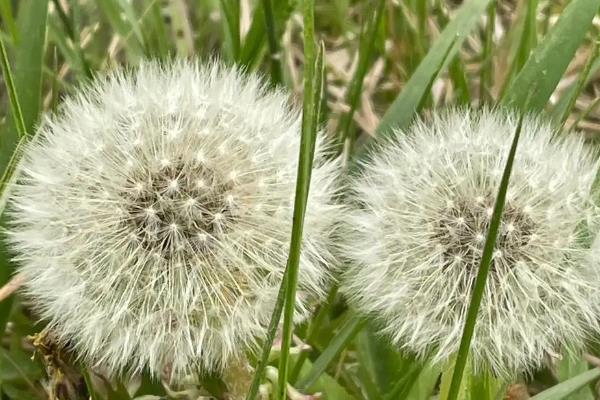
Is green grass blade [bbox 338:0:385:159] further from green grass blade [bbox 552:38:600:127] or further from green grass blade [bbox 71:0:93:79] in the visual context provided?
green grass blade [bbox 71:0:93:79]

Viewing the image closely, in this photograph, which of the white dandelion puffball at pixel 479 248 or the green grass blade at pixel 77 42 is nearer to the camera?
A: the white dandelion puffball at pixel 479 248

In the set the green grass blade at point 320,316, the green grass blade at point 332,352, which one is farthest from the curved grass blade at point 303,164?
the green grass blade at point 320,316

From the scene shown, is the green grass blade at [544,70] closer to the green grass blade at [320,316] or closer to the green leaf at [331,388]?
the green grass blade at [320,316]

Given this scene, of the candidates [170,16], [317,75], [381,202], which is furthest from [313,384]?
[170,16]

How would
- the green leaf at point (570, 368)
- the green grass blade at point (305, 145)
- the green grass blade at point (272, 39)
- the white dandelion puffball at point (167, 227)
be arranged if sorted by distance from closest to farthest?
the green grass blade at point (305, 145)
the white dandelion puffball at point (167, 227)
the green leaf at point (570, 368)
the green grass blade at point (272, 39)

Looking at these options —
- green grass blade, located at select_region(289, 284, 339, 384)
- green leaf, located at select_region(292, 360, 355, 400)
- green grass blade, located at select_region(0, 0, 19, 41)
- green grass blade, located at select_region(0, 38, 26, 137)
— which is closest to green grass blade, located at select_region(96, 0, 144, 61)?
green grass blade, located at select_region(0, 0, 19, 41)

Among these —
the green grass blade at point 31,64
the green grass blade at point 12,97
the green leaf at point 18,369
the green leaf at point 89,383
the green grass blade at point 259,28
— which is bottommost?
the green leaf at point 89,383
